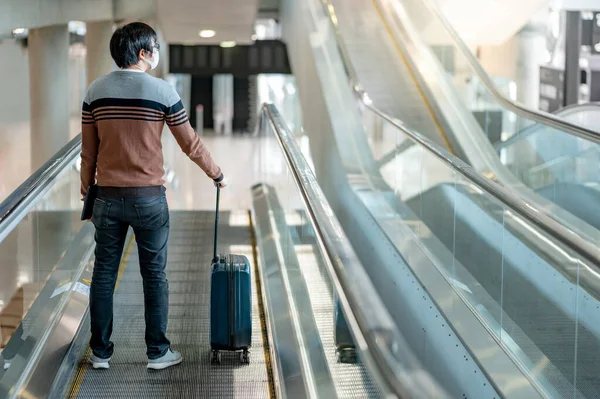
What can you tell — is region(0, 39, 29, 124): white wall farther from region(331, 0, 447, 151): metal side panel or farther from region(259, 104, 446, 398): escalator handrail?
region(259, 104, 446, 398): escalator handrail

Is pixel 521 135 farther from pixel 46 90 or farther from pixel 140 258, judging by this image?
pixel 46 90

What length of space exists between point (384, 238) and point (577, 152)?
1.89 meters

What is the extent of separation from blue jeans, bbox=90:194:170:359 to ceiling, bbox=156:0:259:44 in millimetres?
11031

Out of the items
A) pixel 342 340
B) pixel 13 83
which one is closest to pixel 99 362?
pixel 342 340

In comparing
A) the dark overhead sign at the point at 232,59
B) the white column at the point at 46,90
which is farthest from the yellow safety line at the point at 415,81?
the dark overhead sign at the point at 232,59

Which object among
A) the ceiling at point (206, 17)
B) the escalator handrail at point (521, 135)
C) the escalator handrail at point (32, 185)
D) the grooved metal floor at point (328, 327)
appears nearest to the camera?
the grooved metal floor at point (328, 327)

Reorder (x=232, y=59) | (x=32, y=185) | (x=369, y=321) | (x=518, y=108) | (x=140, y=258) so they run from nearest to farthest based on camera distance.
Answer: (x=369, y=321), (x=32, y=185), (x=140, y=258), (x=518, y=108), (x=232, y=59)

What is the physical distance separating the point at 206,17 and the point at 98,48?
8.88ft

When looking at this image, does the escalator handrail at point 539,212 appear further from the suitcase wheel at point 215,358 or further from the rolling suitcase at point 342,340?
the suitcase wheel at point 215,358

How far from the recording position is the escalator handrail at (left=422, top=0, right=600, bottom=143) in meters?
7.09

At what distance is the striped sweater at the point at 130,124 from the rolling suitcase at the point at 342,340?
1.38m

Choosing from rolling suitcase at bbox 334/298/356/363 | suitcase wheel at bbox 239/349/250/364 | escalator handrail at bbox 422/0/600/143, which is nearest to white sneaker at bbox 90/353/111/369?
suitcase wheel at bbox 239/349/250/364

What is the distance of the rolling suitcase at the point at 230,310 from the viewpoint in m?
4.23

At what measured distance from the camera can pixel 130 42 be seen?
378 centimetres
